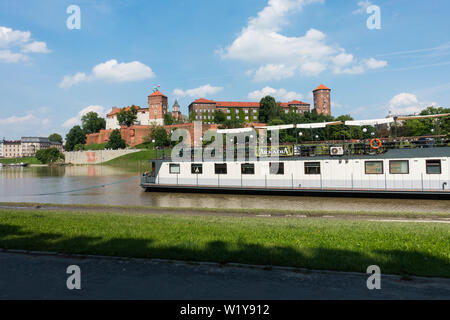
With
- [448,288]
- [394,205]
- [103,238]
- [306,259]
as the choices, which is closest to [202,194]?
[394,205]

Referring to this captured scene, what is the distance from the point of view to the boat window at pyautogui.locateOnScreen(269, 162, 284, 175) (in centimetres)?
2644

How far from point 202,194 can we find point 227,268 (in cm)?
2233

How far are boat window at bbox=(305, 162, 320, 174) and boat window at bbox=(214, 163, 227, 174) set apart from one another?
7.16 m

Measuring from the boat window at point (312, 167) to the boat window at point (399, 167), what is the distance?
205 inches

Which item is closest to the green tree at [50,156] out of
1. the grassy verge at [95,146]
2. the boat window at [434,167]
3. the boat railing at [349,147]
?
the grassy verge at [95,146]

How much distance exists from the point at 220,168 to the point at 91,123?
14952 centimetres

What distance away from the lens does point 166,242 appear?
28.5 feet

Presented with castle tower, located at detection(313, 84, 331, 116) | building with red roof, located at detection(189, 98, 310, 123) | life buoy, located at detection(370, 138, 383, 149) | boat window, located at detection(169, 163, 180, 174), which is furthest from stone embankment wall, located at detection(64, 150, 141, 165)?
life buoy, located at detection(370, 138, 383, 149)

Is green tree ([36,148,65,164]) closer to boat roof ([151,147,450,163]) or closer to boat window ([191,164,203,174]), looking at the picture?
boat window ([191,164,203,174])

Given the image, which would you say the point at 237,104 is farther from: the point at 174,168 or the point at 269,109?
the point at 174,168

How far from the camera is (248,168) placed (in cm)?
2770
